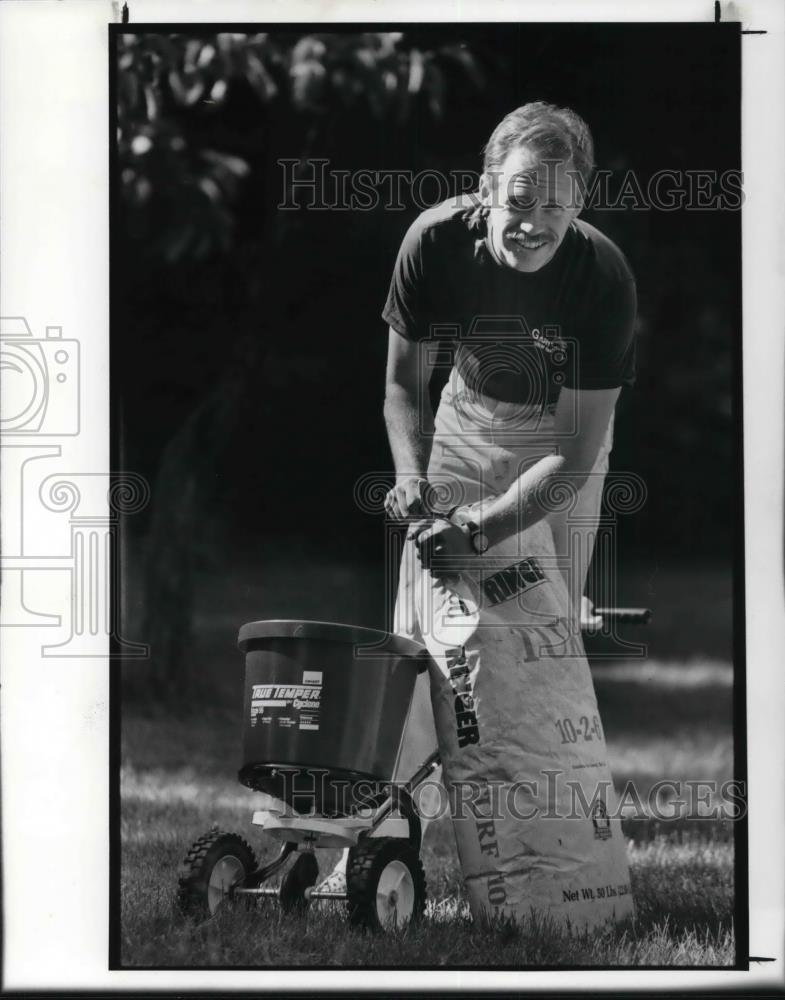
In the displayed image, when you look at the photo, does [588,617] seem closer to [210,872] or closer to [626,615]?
[626,615]

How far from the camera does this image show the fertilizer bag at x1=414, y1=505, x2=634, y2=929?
180 inches

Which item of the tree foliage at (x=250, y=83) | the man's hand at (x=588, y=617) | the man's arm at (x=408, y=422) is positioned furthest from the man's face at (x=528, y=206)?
the man's hand at (x=588, y=617)

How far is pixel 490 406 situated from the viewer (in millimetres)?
4688

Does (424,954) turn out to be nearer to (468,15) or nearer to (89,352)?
(89,352)

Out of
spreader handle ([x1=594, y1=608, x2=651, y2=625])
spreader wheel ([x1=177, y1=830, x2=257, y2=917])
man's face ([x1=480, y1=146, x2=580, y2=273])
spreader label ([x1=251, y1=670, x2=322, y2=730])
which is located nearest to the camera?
spreader label ([x1=251, y1=670, x2=322, y2=730])

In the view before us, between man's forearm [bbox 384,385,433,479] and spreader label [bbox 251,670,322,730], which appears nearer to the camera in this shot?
spreader label [bbox 251,670,322,730]

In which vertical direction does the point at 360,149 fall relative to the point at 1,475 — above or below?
above

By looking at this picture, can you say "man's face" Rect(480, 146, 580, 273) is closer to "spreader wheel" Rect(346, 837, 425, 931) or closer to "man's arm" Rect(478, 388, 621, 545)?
"man's arm" Rect(478, 388, 621, 545)

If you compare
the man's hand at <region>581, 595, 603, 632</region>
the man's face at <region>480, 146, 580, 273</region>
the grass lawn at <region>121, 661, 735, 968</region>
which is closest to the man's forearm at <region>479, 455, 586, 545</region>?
the man's hand at <region>581, 595, 603, 632</region>

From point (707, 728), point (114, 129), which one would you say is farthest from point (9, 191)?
point (707, 728)

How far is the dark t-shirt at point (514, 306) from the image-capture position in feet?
15.2

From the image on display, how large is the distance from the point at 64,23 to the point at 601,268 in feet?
5.81

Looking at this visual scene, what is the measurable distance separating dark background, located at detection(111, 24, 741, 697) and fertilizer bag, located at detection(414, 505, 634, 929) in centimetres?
29

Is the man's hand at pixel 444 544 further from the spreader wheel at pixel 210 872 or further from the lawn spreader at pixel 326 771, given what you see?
the spreader wheel at pixel 210 872
